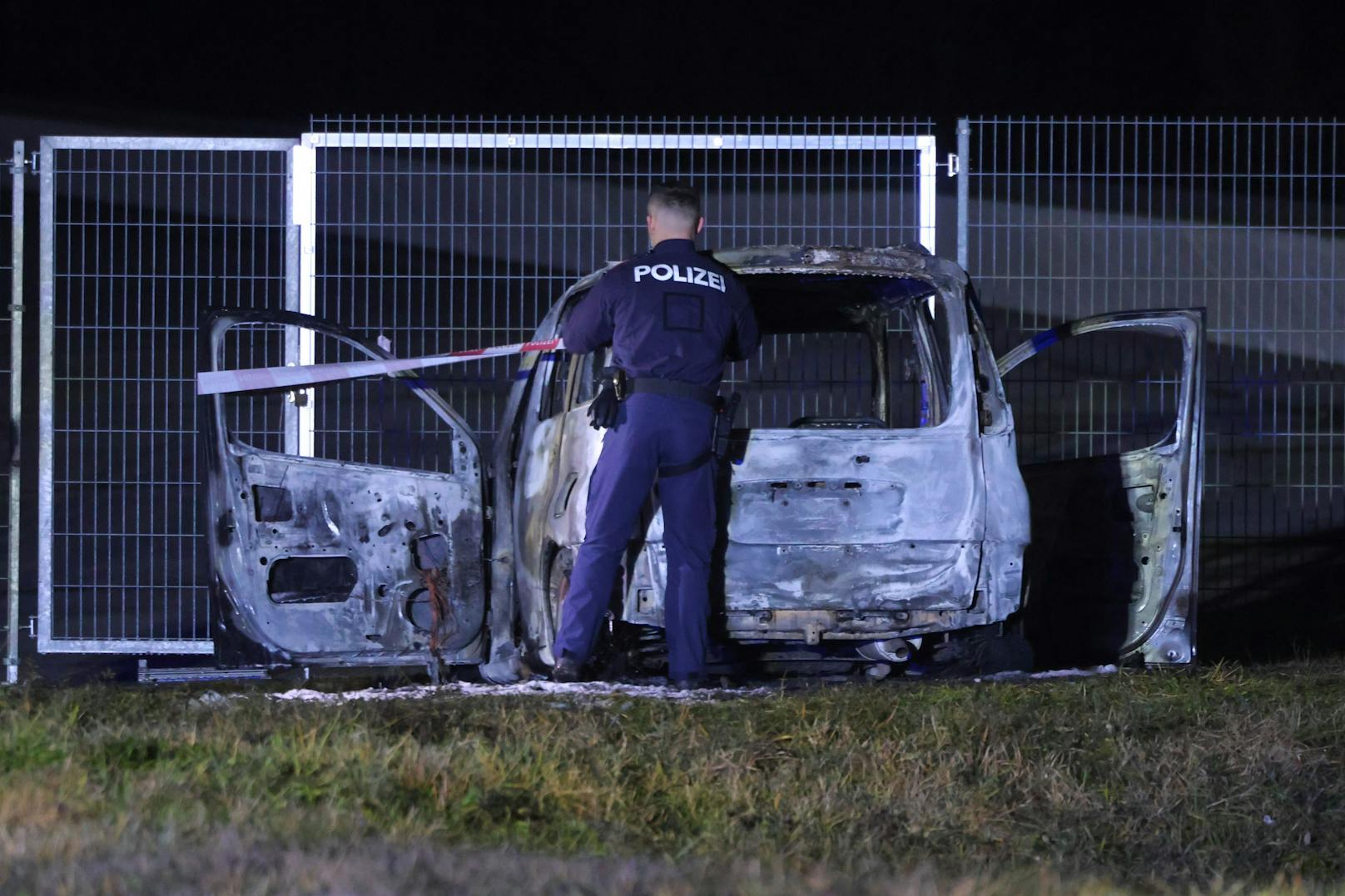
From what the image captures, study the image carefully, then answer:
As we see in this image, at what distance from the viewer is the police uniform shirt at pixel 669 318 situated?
5477mm

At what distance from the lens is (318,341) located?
28.0 ft

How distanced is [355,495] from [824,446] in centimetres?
180

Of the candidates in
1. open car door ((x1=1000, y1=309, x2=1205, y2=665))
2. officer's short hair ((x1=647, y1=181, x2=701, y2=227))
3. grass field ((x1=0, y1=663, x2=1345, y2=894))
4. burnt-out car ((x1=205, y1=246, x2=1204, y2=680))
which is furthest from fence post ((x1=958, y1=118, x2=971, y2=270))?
grass field ((x1=0, y1=663, x2=1345, y2=894))

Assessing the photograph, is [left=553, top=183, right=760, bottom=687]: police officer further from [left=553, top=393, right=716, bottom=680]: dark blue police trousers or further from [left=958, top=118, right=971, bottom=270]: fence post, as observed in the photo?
[left=958, top=118, right=971, bottom=270]: fence post

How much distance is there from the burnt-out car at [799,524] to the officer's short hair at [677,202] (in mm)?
222

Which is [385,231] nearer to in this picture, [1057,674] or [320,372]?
[320,372]

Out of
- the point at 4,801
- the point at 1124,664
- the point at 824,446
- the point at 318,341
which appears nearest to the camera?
the point at 4,801

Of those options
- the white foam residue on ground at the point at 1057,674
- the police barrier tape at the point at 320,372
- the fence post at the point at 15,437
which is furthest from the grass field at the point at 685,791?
the fence post at the point at 15,437

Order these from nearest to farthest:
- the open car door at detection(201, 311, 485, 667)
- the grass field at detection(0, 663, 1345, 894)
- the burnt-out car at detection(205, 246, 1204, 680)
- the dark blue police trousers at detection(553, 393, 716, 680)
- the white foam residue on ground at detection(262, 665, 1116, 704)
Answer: the grass field at detection(0, 663, 1345, 894)
the white foam residue on ground at detection(262, 665, 1116, 704)
the dark blue police trousers at detection(553, 393, 716, 680)
the burnt-out car at detection(205, 246, 1204, 680)
the open car door at detection(201, 311, 485, 667)

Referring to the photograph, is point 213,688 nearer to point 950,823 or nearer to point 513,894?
point 950,823

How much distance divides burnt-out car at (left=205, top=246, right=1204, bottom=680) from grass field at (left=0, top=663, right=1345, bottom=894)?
0.44 metres

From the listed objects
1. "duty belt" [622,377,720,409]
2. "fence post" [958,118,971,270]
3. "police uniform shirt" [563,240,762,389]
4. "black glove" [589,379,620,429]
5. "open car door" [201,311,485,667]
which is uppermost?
"fence post" [958,118,971,270]

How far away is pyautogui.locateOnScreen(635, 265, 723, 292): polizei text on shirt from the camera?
5547 millimetres

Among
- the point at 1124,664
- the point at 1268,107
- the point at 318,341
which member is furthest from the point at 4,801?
the point at 1268,107
